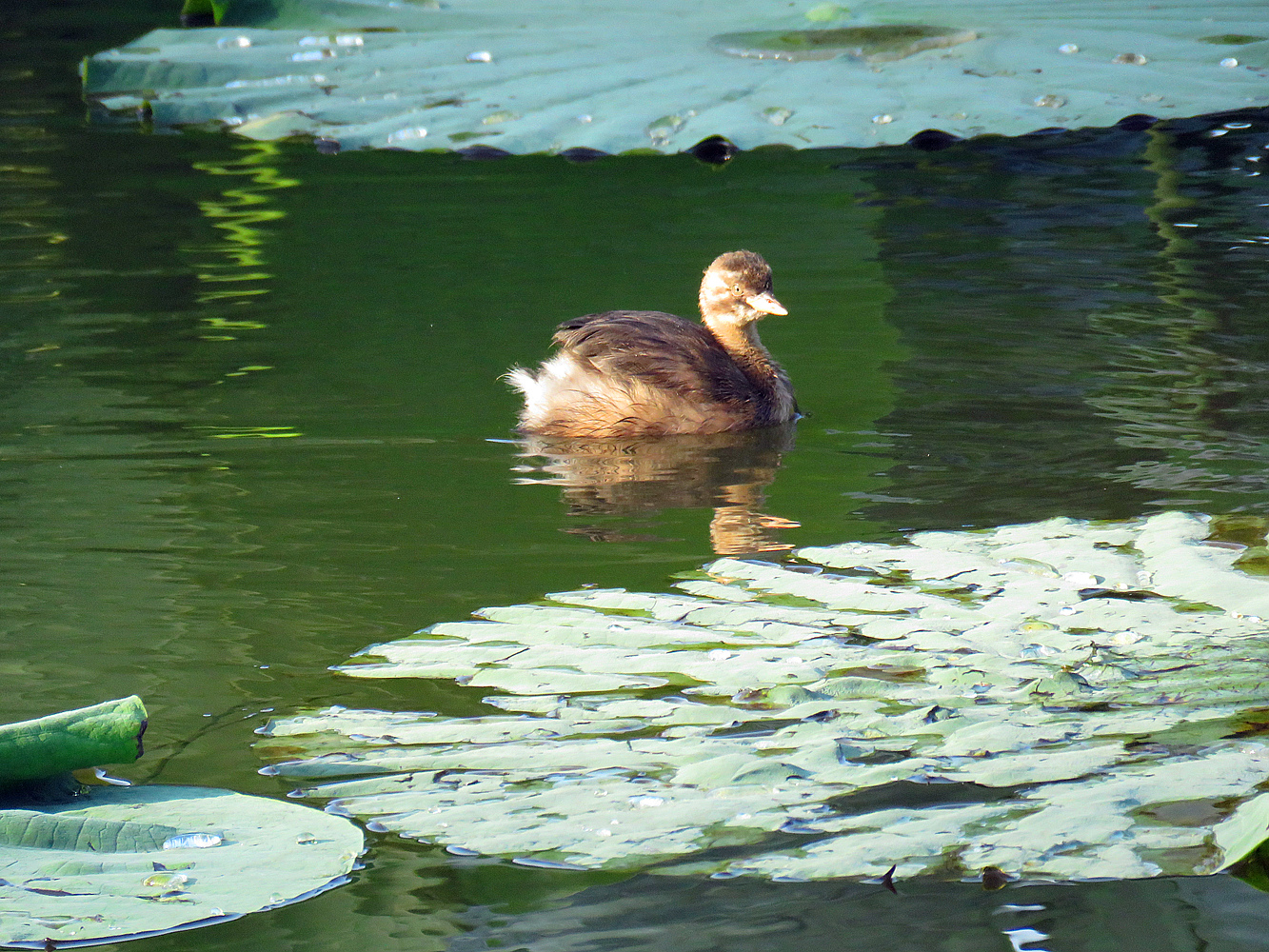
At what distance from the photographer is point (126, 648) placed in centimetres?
337

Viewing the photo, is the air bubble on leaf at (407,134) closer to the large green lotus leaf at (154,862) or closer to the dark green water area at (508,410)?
the dark green water area at (508,410)

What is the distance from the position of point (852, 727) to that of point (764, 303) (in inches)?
136

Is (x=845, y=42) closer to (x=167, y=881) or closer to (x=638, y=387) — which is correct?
(x=638, y=387)

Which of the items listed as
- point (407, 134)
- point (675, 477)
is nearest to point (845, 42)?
point (407, 134)

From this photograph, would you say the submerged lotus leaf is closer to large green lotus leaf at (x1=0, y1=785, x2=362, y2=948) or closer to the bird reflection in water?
the bird reflection in water

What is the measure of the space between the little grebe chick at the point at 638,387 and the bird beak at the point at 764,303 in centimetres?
3

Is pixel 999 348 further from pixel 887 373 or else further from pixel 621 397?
pixel 621 397

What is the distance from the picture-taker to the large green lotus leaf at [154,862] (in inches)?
76.7

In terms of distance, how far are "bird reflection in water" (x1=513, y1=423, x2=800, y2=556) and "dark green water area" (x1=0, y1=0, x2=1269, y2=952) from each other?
0.03m

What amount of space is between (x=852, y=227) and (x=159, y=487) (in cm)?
453

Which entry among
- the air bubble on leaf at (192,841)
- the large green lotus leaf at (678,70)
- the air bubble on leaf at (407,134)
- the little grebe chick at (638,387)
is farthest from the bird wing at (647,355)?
the air bubble on leaf at (192,841)

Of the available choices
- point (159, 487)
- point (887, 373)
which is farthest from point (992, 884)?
point (887, 373)

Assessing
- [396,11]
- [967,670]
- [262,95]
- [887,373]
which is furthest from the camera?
[396,11]

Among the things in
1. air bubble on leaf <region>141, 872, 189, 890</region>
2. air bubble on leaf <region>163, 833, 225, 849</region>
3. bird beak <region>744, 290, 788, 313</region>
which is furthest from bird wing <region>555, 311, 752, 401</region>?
air bubble on leaf <region>141, 872, 189, 890</region>
